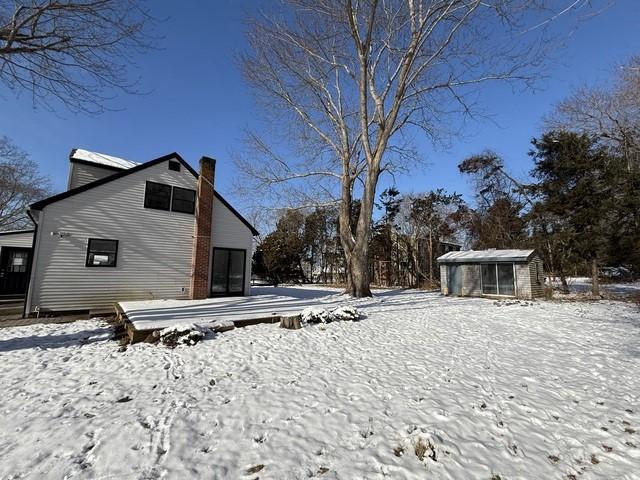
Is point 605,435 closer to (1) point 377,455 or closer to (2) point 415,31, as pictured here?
(1) point 377,455

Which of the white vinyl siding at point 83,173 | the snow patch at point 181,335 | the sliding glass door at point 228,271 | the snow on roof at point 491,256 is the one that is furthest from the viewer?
the snow on roof at point 491,256

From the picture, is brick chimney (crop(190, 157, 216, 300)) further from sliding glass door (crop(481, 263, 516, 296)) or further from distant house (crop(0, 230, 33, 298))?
sliding glass door (crop(481, 263, 516, 296))

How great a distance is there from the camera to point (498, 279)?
15.3 metres

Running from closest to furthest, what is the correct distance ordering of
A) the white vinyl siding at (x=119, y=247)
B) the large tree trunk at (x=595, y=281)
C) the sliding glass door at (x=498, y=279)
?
the white vinyl siding at (x=119, y=247) → the large tree trunk at (x=595, y=281) → the sliding glass door at (x=498, y=279)

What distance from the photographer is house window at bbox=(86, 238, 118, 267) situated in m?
9.13

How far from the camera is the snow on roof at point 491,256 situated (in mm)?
14391

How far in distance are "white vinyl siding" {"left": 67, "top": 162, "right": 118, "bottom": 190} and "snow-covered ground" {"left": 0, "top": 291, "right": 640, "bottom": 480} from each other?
288 inches

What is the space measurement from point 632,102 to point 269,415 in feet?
51.9

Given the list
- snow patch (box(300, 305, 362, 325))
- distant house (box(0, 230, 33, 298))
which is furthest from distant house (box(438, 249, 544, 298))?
distant house (box(0, 230, 33, 298))

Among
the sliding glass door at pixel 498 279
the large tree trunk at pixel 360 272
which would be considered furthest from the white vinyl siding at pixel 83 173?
the sliding glass door at pixel 498 279

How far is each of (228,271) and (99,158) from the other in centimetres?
701

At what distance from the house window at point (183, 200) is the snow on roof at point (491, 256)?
1375 centimetres

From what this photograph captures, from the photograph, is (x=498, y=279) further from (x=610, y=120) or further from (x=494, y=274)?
(x=610, y=120)

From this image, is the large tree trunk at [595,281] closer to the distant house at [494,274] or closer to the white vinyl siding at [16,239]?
the distant house at [494,274]
